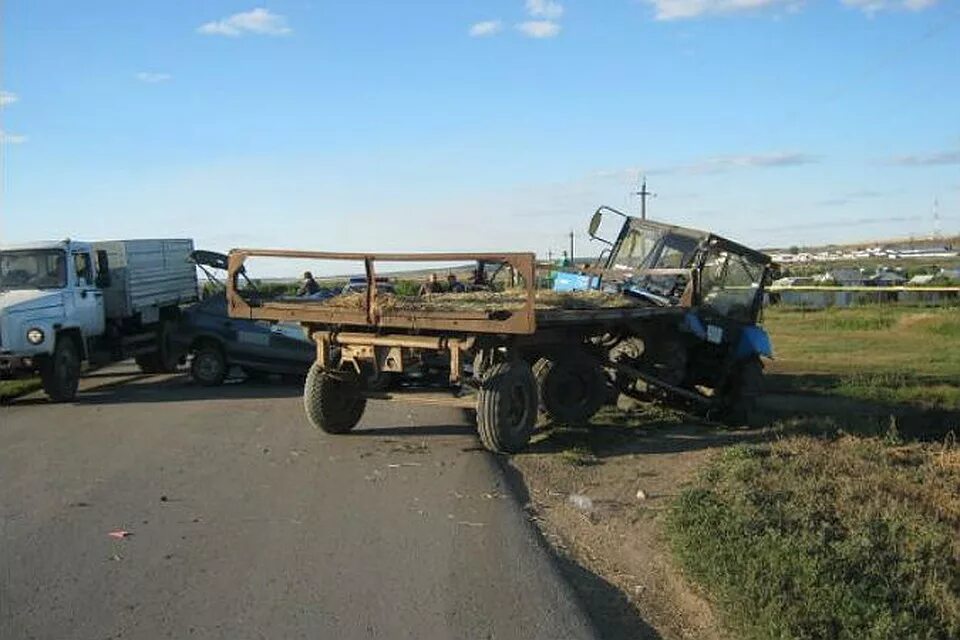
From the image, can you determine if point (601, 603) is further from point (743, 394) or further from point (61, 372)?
point (61, 372)

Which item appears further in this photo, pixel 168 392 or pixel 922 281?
pixel 922 281

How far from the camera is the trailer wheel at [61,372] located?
15.2 metres

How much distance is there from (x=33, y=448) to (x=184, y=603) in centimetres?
→ 617

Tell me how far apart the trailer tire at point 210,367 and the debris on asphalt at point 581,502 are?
10.6 meters

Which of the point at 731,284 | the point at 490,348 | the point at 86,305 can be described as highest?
the point at 731,284

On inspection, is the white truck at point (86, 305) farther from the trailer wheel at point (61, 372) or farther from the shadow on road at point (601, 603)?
the shadow on road at point (601, 603)

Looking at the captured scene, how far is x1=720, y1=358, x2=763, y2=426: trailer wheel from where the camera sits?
13.2 m

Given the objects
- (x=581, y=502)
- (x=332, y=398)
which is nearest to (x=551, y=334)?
(x=332, y=398)

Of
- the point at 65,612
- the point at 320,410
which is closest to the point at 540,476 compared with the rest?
the point at 320,410

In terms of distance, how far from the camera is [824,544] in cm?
606

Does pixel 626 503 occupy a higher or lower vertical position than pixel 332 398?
lower

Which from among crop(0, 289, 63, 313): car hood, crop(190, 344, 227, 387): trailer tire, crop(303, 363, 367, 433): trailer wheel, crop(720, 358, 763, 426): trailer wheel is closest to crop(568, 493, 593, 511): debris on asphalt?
crop(303, 363, 367, 433): trailer wheel

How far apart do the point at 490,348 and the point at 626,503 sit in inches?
103

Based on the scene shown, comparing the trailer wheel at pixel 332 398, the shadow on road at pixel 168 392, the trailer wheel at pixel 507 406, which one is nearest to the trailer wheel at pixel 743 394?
the trailer wheel at pixel 507 406
